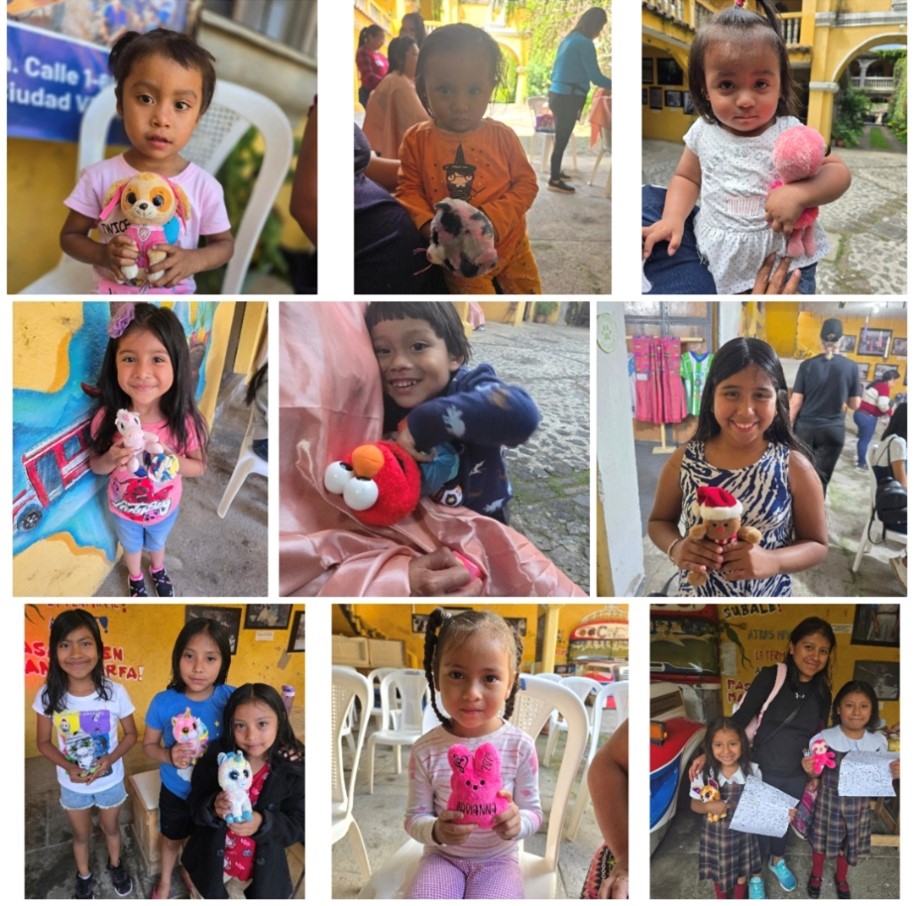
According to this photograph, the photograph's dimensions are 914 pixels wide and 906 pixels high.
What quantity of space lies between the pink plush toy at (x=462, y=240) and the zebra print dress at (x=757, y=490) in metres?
0.40

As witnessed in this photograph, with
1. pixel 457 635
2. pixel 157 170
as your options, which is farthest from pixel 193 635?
pixel 157 170

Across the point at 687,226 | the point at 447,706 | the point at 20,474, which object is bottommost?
the point at 447,706

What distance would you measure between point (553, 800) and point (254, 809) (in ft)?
1.41

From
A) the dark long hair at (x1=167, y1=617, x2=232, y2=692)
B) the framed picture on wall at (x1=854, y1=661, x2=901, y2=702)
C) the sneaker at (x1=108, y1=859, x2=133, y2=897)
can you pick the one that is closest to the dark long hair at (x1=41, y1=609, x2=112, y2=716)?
the dark long hair at (x1=167, y1=617, x2=232, y2=692)

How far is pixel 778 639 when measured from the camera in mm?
2121

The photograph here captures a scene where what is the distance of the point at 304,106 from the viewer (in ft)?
6.91

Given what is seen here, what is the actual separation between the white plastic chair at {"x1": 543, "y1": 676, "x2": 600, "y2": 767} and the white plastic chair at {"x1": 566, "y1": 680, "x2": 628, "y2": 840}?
1 centimetres

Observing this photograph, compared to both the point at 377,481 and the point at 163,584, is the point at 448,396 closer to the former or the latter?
the point at 377,481

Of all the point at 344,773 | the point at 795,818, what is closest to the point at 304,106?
the point at 344,773

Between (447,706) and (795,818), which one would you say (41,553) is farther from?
(795,818)

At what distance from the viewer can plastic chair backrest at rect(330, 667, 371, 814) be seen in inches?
83.5

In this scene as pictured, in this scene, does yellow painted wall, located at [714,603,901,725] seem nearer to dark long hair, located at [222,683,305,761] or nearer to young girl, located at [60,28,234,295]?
dark long hair, located at [222,683,305,761]

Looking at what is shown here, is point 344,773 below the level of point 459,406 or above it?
below

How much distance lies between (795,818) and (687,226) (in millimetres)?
873
